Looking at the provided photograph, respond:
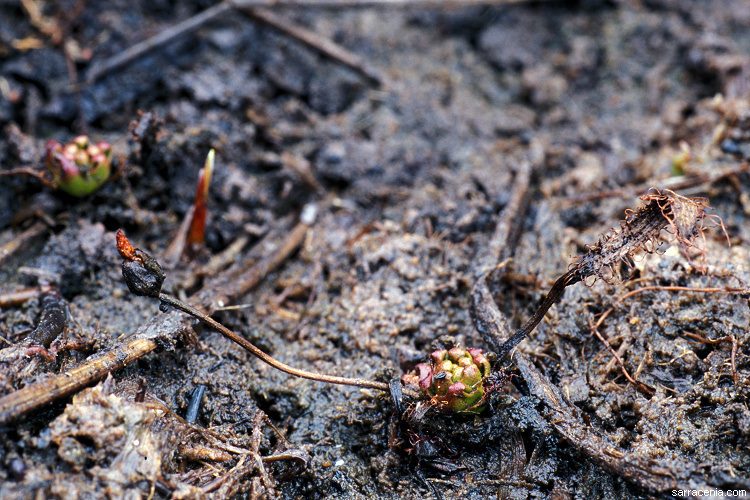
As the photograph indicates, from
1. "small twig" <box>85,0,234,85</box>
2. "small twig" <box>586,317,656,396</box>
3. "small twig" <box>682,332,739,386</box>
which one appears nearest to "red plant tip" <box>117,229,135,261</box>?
"small twig" <box>85,0,234,85</box>

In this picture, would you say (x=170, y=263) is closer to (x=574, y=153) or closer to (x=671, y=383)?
(x=671, y=383)

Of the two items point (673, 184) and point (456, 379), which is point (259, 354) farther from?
point (673, 184)

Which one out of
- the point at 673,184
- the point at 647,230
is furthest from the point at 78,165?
the point at 673,184

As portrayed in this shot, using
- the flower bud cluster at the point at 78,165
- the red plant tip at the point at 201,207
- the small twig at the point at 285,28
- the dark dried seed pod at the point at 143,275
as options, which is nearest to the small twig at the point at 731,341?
the dark dried seed pod at the point at 143,275

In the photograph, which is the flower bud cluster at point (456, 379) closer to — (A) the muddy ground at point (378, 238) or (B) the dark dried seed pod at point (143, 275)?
(A) the muddy ground at point (378, 238)

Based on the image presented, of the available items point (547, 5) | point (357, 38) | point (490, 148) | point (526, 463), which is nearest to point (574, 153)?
point (490, 148)

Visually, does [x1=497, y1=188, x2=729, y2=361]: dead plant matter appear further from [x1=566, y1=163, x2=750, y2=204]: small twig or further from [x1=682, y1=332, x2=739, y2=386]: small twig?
[x1=566, y1=163, x2=750, y2=204]: small twig
